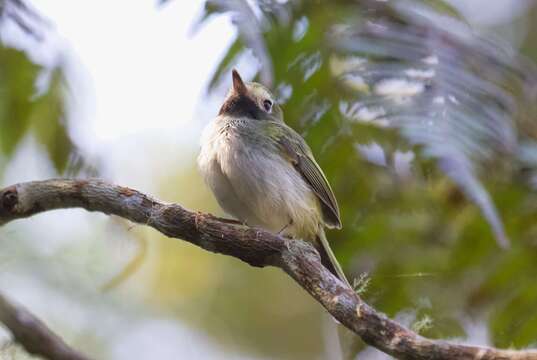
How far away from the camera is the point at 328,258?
3.60m

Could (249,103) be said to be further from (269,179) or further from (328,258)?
(328,258)

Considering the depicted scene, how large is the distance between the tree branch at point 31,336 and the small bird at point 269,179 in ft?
5.46

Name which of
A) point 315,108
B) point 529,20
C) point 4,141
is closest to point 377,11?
point 315,108

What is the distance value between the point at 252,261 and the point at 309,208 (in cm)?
112

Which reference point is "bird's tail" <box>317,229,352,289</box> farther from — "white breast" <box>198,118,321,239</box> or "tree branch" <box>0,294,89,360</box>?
"tree branch" <box>0,294,89,360</box>

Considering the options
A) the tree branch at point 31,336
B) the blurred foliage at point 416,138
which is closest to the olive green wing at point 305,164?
the blurred foliage at point 416,138

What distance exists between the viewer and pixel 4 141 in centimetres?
309

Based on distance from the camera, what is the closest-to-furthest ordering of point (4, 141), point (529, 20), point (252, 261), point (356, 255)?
point (252, 261)
point (4, 141)
point (356, 255)
point (529, 20)

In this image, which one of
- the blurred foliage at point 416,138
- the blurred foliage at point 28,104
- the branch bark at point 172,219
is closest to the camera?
the branch bark at point 172,219

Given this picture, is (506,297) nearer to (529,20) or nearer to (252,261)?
(252,261)

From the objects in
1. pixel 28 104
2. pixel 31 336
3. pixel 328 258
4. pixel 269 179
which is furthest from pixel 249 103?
pixel 31 336

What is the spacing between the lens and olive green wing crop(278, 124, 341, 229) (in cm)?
376

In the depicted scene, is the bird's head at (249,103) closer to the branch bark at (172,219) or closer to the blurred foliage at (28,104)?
the blurred foliage at (28,104)

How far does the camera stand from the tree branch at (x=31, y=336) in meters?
1.99
